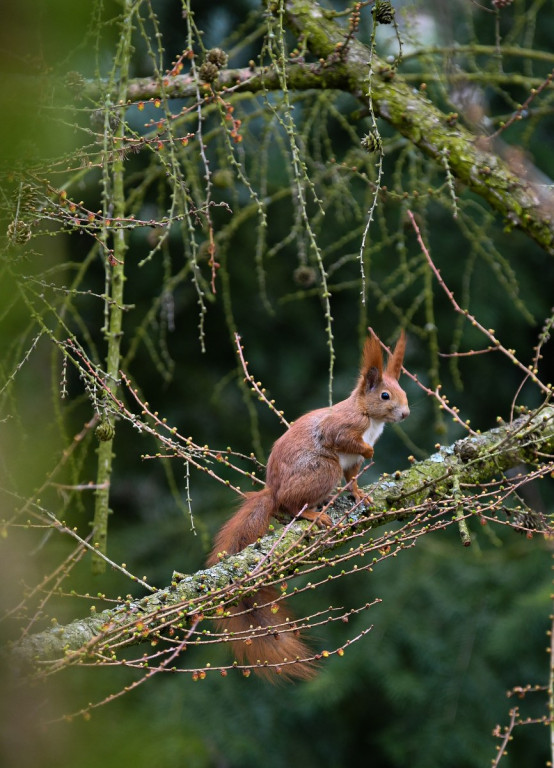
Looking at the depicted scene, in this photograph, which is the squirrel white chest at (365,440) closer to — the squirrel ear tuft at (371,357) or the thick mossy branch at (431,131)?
the squirrel ear tuft at (371,357)

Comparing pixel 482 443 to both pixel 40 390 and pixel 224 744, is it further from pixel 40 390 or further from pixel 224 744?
pixel 224 744

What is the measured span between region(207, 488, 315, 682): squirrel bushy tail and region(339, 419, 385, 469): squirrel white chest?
0.71 feet

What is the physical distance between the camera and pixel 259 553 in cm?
175

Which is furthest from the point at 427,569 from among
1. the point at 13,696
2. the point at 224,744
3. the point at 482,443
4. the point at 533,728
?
the point at 13,696

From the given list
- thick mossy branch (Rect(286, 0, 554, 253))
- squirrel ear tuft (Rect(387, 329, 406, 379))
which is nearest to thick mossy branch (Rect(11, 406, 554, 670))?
squirrel ear tuft (Rect(387, 329, 406, 379))

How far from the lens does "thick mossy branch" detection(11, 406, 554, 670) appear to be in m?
1.32

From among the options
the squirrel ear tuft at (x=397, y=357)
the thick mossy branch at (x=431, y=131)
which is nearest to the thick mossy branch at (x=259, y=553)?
the squirrel ear tuft at (x=397, y=357)

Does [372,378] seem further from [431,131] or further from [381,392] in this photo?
[431,131]

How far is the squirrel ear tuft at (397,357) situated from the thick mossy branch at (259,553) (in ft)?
1.03

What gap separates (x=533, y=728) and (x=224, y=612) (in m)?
2.84

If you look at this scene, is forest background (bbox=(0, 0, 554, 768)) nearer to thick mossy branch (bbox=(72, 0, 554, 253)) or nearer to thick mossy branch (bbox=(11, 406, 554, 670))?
thick mossy branch (bbox=(72, 0, 554, 253))

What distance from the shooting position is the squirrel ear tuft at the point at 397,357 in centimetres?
225

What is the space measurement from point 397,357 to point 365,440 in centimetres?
23

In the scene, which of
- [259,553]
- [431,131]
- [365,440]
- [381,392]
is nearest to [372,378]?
[381,392]
